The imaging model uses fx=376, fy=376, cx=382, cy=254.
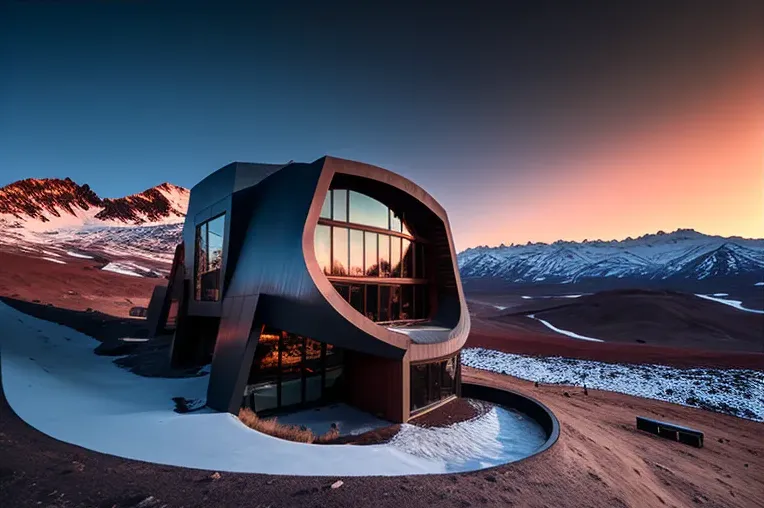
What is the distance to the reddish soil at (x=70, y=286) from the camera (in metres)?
37.0

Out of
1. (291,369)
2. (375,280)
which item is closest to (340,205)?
(375,280)

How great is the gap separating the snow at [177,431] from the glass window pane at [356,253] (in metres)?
5.83

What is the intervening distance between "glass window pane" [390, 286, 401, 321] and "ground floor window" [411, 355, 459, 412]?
9.13ft

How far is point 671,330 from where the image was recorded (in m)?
47.7

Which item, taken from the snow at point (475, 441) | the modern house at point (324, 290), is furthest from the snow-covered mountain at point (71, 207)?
the snow at point (475, 441)

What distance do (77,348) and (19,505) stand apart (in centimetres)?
1715

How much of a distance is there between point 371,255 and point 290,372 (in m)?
5.27

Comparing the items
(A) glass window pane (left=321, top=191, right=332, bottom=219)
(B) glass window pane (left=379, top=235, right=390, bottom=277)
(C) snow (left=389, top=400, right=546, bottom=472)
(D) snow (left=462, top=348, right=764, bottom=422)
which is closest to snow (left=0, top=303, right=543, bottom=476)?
(C) snow (left=389, top=400, right=546, bottom=472)

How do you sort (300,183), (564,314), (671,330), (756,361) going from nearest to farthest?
(300,183) < (756,361) < (671,330) < (564,314)

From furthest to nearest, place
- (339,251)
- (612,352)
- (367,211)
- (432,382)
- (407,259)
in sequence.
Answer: (612,352) < (407,259) < (367,211) < (339,251) < (432,382)

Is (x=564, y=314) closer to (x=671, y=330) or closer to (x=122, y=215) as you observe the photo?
(x=671, y=330)

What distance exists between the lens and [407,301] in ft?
53.7

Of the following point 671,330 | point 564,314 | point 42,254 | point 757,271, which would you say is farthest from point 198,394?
point 757,271

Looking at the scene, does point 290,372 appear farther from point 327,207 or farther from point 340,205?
point 340,205
